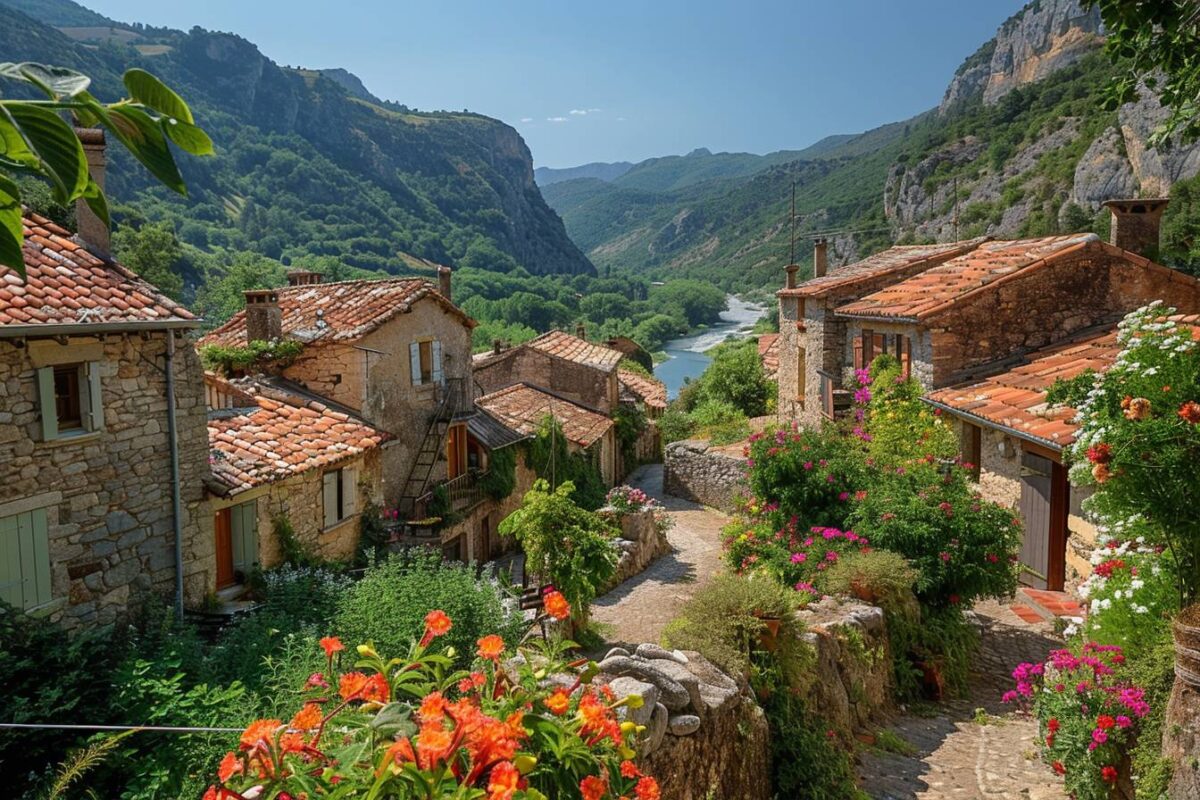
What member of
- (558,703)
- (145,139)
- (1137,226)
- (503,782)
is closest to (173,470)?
(558,703)

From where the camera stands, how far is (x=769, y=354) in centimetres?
3759

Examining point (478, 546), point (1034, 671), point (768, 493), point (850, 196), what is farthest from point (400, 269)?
point (1034, 671)

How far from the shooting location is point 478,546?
19.2 meters

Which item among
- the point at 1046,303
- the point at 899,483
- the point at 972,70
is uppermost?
the point at 972,70

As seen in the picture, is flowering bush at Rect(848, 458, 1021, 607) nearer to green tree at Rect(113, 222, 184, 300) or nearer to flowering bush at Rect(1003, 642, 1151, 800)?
flowering bush at Rect(1003, 642, 1151, 800)

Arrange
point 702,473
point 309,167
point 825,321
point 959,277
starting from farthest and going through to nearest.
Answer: point 309,167 < point 702,473 < point 825,321 < point 959,277

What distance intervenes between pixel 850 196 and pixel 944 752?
98.6 meters

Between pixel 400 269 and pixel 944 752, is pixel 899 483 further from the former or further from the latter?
pixel 400 269

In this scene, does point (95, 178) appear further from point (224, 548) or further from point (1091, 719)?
point (1091, 719)

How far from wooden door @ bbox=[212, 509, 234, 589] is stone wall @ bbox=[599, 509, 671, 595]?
23.0ft

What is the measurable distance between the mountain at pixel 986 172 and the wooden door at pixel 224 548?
10894 millimetres

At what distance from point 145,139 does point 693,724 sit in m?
5.28

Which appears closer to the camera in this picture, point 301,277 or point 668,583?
point 668,583

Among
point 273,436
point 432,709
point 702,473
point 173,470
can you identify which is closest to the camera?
point 432,709
